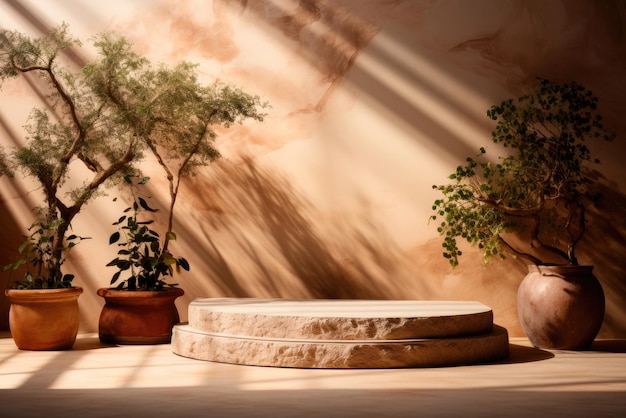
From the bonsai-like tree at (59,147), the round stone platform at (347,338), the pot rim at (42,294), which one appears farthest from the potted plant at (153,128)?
the round stone platform at (347,338)

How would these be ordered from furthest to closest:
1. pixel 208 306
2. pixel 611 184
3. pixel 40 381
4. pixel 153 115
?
pixel 611 184 → pixel 153 115 → pixel 208 306 → pixel 40 381

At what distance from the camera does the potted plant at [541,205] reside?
17.7ft

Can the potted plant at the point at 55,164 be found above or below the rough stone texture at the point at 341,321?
above

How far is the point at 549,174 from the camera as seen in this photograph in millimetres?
5578

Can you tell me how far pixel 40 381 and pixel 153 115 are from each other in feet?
6.92

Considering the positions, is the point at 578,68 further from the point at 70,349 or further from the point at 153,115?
the point at 70,349

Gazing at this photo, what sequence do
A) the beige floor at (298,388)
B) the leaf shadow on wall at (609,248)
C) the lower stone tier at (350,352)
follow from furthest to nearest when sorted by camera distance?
the leaf shadow on wall at (609,248)
the lower stone tier at (350,352)
the beige floor at (298,388)

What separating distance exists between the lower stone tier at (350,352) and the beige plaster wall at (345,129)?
149 cm

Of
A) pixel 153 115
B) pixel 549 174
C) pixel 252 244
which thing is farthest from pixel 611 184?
pixel 153 115

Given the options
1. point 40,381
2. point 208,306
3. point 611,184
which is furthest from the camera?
point 611,184

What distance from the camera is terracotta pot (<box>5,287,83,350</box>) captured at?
5.38 metres

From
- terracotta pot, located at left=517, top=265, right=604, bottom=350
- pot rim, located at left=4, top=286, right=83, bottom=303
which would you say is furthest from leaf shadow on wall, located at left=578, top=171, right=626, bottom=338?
pot rim, located at left=4, top=286, right=83, bottom=303

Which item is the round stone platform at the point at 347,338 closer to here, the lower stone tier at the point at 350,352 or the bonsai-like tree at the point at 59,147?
the lower stone tier at the point at 350,352

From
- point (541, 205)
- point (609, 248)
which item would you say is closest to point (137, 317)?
point (541, 205)
